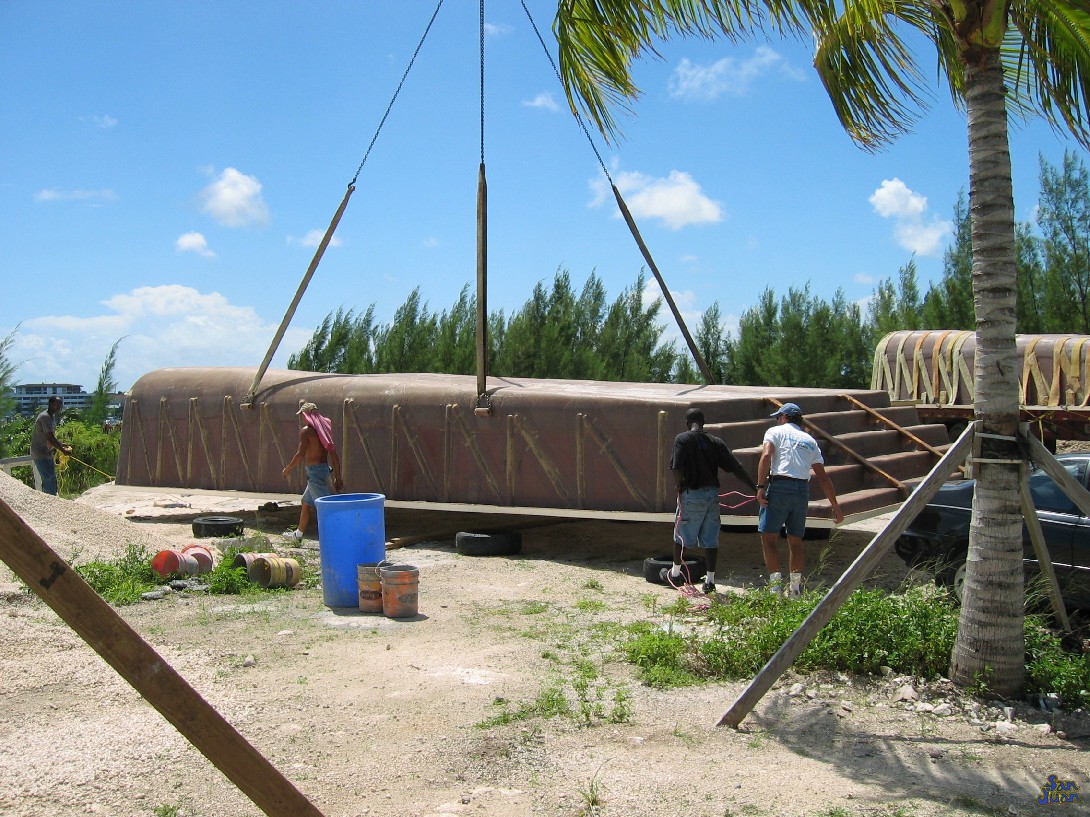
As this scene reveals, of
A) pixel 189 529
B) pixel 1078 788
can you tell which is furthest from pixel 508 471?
pixel 1078 788

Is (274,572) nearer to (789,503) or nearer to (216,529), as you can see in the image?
(216,529)

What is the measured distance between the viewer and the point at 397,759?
5.27 meters

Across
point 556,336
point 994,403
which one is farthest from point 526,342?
point 994,403

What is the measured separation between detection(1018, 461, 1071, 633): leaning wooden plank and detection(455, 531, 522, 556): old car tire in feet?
21.3

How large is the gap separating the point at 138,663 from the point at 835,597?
163 inches

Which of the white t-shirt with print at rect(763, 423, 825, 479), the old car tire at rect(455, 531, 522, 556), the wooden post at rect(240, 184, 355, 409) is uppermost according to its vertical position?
the wooden post at rect(240, 184, 355, 409)

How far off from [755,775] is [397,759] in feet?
6.14

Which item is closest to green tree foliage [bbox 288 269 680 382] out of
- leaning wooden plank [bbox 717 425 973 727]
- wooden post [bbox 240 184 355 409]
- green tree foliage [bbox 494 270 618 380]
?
green tree foliage [bbox 494 270 618 380]

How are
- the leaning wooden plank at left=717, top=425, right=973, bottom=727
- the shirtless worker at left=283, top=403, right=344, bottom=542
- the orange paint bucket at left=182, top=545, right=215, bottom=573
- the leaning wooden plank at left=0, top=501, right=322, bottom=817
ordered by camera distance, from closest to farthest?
the leaning wooden plank at left=0, top=501, right=322, bottom=817 → the leaning wooden plank at left=717, top=425, right=973, bottom=727 → the orange paint bucket at left=182, top=545, right=215, bottom=573 → the shirtless worker at left=283, top=403, right=344, bottom=542

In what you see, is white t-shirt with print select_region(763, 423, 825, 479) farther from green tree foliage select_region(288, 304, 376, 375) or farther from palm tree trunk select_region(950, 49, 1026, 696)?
green tree foliage select_region(288, 304, 376, 375)

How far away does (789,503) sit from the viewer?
29.4 ft

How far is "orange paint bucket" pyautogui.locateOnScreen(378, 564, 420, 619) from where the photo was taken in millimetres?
8531

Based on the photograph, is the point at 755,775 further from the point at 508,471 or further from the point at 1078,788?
the point at 508,471

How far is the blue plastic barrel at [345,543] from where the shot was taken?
29.5ft
